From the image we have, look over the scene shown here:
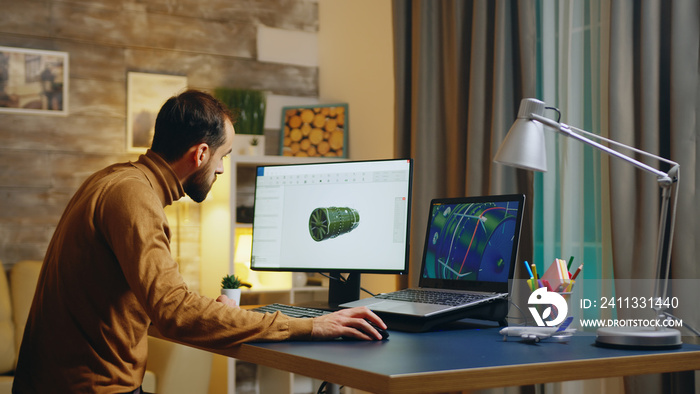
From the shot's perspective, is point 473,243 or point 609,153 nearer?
point 609,153

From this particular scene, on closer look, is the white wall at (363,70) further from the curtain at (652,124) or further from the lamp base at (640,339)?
the lamp base at (640,339)

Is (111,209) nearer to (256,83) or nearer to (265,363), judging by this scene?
(265,363)

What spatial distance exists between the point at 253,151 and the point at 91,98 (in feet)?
2.74

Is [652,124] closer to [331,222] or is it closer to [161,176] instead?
[331,222]

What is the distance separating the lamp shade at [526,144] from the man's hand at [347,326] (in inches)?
16.6

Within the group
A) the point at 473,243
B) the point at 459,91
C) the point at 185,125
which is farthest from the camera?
the point at 459,91

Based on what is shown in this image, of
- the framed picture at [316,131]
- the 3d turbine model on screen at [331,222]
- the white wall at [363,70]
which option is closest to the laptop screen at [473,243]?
the 3d turbine model on screen at [331,222]

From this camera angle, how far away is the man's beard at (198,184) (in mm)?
1723

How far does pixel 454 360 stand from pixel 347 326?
0.94 feet

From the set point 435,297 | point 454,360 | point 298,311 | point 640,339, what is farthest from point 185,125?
point 640,339

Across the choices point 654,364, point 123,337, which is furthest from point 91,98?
point 654,364

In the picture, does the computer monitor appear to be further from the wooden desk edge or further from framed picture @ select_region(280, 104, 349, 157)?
framed picture @ select_region(280, 104, 349, 157)

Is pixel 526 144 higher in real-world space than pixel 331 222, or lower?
higher

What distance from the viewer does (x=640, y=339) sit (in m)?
1.40
